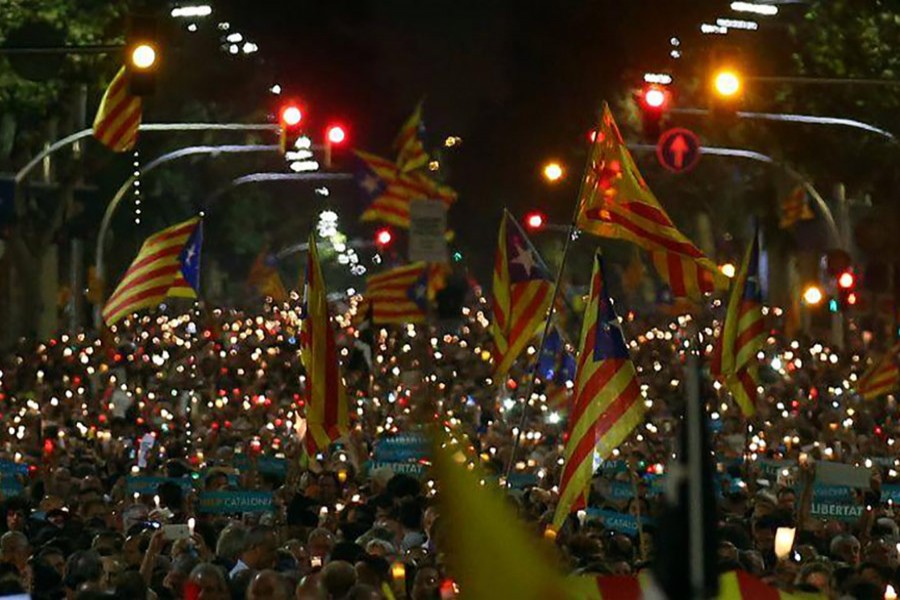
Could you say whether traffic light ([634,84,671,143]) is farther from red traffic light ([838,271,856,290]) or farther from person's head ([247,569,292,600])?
person's head ([247,569,292,600])

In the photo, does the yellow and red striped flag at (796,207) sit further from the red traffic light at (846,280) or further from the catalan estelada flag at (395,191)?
the catalan estelada flag at (395,191)

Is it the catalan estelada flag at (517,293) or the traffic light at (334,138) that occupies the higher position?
the traffic light at (334,138)

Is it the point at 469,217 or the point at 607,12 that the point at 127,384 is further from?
the point at 469,217

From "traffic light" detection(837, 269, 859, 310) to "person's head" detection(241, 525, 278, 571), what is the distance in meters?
28.9

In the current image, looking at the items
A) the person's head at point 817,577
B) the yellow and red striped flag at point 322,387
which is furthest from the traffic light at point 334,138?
the person's head at point 817,577

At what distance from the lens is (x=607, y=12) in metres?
60.5

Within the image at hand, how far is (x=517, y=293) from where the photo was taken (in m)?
23.1

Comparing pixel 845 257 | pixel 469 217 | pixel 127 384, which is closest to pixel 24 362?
pixel 127 384

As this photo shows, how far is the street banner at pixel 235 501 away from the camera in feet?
51.1

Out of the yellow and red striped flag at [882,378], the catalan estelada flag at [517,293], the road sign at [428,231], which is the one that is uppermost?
the road sign at [428,231]

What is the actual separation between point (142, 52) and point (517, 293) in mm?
4523

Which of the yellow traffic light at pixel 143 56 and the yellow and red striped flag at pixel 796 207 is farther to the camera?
the yellow and red striped flag at pixel 796 207

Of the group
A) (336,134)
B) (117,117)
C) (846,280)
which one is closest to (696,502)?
(117,117)

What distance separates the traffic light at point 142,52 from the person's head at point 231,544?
902 centimetres
